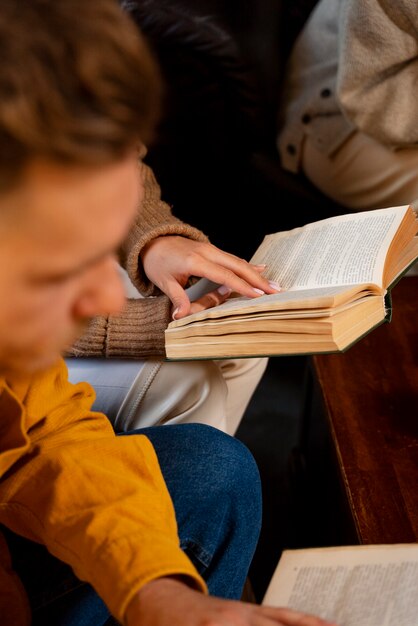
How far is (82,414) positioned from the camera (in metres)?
0.76

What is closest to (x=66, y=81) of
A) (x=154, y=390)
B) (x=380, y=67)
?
(x=154, y=390)

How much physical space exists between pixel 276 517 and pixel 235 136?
0.77 metres

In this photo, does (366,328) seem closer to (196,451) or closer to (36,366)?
(196,451)

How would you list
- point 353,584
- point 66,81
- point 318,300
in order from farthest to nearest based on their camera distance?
point 318,300 < point 353,584 < point 66,81

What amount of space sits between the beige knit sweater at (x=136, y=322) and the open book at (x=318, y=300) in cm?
8

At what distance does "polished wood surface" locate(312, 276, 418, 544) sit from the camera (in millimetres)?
781

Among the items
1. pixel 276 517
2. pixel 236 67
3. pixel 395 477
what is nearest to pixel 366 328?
pixel 395 477

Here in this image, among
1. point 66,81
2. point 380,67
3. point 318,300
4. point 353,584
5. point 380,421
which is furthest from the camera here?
point 380,67

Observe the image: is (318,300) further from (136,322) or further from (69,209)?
(69,209)

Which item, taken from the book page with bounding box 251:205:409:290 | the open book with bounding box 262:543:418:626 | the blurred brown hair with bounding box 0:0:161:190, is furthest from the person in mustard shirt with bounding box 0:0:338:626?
the book page with bounding box 251:205:409:290

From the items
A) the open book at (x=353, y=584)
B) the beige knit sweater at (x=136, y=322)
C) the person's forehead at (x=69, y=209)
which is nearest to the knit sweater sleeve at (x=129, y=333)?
the beige knit sweater at (x=136, y=322)

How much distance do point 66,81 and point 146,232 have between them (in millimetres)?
659

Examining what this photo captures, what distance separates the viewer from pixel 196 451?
83 cm

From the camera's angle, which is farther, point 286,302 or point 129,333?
point 129,333
